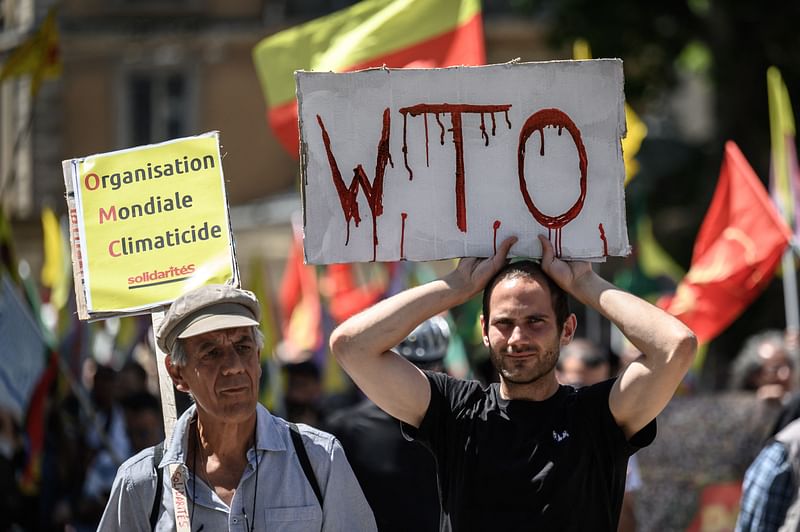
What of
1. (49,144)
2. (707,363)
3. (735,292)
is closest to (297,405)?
(735,292)

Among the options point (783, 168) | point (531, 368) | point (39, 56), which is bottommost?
point (531, 368)

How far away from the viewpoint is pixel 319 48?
7.93 metres

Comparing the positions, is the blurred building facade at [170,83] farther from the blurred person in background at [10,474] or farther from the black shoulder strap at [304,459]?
the black shoulder strap at [304,459]

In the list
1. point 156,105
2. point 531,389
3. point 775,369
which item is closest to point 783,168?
point 775,369

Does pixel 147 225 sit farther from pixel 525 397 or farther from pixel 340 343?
pixel 525 397

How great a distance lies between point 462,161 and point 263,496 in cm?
112

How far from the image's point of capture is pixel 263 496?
378cm

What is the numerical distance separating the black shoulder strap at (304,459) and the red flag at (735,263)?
4.31m

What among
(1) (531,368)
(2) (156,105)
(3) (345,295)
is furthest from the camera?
(2) (156,105)

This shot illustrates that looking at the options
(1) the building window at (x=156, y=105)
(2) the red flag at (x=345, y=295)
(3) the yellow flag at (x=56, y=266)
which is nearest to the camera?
(3) the yellow flag at (x=56, y=266)

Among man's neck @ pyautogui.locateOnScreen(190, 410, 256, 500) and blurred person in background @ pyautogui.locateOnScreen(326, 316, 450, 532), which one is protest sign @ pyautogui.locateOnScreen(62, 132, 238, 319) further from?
blurred person in background @ pyautogui.locateOnScreen(326, 316, 450, 532)

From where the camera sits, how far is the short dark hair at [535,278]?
3934 millimetres

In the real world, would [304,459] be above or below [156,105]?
below

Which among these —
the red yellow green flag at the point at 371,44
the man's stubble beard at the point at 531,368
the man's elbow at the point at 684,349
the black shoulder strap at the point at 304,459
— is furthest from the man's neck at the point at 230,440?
the red yellow green flag at the point at 371,44
